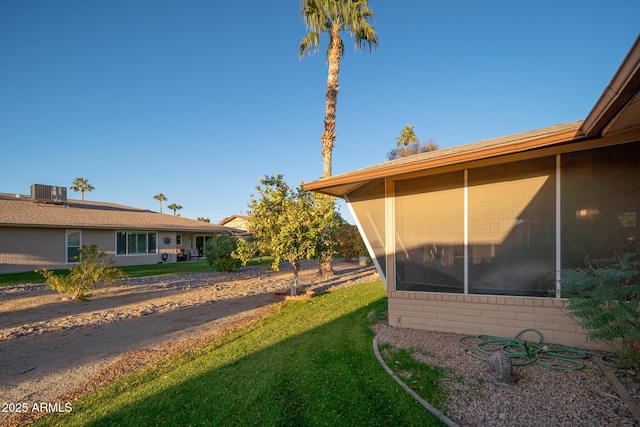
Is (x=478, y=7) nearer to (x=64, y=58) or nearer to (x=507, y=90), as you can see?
(x=507, y=90)

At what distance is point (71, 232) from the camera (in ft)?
59.1

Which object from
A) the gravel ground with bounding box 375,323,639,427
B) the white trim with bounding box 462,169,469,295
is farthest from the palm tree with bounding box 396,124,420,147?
the gravel ground with bounding box 375,323,639,427

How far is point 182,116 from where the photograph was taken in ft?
57.6

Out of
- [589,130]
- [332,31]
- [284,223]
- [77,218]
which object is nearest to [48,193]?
[77,218]

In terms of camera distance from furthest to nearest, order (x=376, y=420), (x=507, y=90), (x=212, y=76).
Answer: (x=212, y=76) < (x=507, y=90) < (x=376, y=420)

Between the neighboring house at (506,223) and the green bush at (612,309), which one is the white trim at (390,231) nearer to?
the neighboring house at (506,223)

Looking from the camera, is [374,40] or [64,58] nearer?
[64,58]

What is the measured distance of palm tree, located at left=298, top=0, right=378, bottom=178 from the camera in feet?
48.2

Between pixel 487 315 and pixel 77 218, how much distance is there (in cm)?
2100

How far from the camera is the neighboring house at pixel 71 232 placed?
641 inches

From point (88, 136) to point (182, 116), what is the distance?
5190mm

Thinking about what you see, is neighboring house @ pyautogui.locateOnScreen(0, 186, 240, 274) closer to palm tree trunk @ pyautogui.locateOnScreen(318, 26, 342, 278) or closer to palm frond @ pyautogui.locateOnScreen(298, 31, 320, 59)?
palm tree trunk @ pyautogui.locateOnScreen(318, 26, 342, 278)

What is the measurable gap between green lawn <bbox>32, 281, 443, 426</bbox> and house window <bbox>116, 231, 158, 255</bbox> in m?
17.6

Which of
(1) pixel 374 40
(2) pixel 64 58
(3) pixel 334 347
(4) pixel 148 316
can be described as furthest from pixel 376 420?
(1) pixel 374 40
